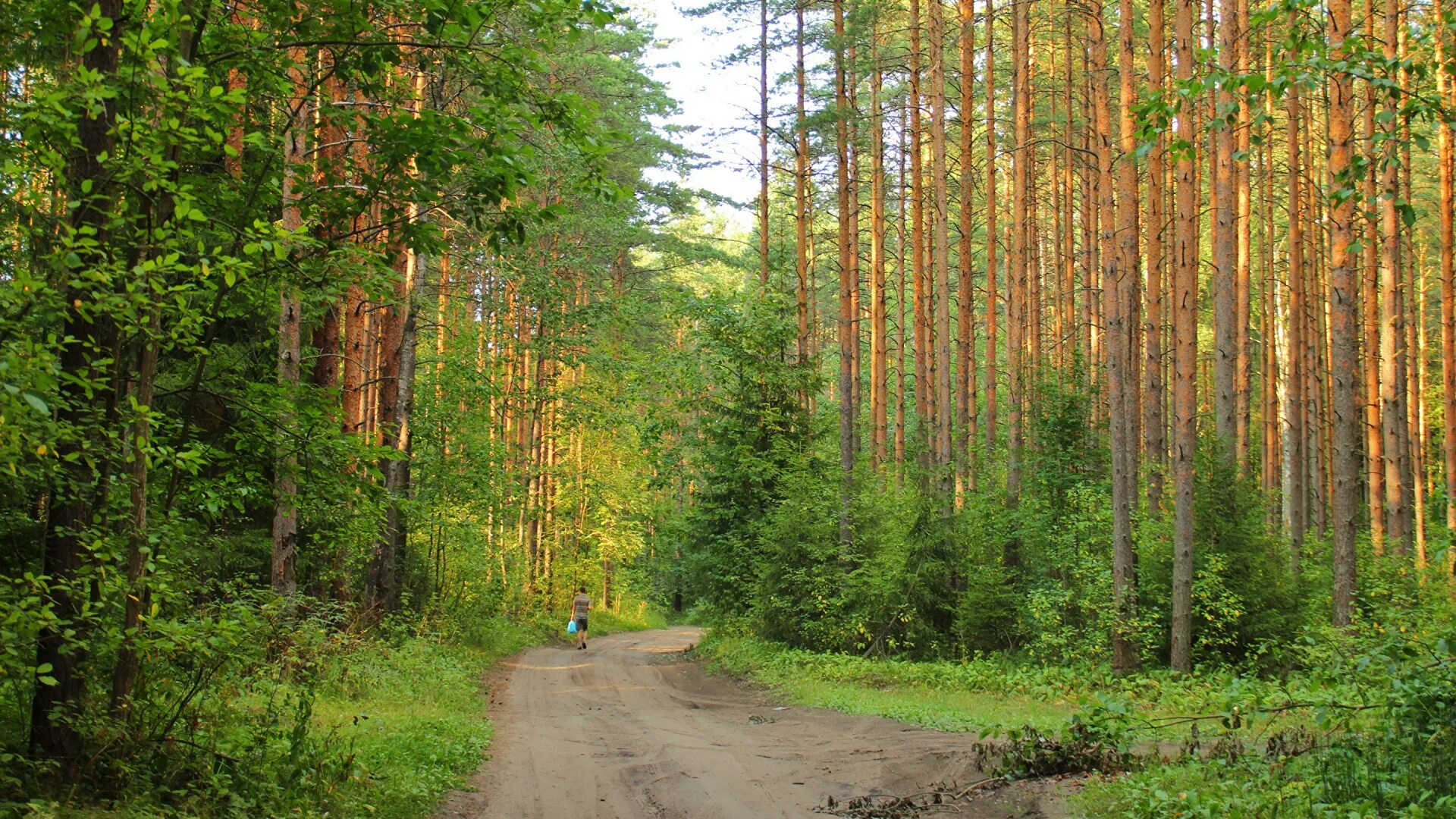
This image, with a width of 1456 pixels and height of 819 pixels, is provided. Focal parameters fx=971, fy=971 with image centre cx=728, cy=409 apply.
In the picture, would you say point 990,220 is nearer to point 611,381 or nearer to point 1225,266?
point 1225,266

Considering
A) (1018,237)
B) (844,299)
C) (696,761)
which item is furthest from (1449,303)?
(696,761)

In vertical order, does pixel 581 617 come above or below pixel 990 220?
below

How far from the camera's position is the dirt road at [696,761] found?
774 cm

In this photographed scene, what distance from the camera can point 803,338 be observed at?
2291 centimetres

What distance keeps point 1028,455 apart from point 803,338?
19.0ft

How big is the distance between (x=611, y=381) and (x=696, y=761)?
18.3m

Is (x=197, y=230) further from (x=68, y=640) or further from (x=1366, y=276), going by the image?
(x=1366, y=276)

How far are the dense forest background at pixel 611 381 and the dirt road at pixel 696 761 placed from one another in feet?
3.74

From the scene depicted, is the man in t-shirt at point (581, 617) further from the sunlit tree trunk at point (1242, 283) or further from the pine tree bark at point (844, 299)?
the sunlit tree trunk at point (1242, 283)

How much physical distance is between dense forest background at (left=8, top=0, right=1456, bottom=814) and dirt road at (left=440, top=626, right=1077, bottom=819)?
1.14 m

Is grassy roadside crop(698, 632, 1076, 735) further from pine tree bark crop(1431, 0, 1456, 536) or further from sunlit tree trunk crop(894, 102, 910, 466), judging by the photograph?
pine tree bark crop(1431, 0, 1456, 536)

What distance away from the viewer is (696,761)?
9570 millimetres

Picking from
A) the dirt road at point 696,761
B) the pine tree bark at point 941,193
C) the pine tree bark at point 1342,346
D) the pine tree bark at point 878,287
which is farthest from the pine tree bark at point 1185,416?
the pine tree bark at point 878,287

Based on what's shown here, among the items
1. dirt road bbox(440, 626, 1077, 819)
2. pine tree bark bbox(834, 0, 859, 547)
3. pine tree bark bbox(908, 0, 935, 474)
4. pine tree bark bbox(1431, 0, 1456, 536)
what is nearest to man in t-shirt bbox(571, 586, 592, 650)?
pine tree bark bbox(834, 0, 859, 547)
